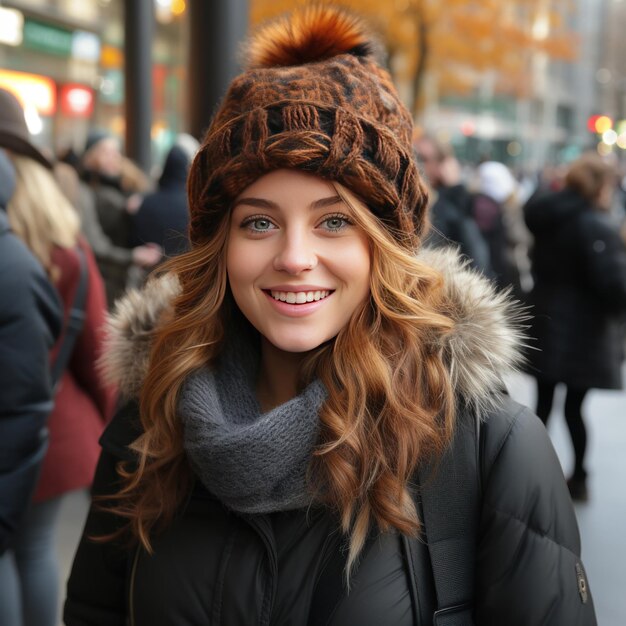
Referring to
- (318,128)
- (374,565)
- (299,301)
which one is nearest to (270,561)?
(374,565)

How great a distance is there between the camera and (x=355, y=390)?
1.86 metres

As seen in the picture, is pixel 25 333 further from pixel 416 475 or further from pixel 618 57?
pixel 618 57

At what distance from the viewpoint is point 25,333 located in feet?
8.99

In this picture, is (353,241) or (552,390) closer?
(353,241)

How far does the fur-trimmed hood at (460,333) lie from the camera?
6.10 feet

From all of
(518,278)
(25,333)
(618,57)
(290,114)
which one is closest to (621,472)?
(518,278)

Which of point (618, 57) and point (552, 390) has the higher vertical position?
point (618, 57)

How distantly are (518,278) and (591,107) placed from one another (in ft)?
250

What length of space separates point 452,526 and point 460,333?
1.33ft

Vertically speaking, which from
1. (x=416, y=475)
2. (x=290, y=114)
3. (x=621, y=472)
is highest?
(x=290, y=114)

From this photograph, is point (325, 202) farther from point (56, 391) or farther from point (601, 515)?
point (601, 515)

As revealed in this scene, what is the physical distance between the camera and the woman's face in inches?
71.5

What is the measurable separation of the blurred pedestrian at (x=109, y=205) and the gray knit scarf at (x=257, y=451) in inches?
195

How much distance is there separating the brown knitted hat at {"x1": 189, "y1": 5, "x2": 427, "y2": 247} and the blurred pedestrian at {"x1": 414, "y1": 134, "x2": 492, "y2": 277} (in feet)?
14.9
